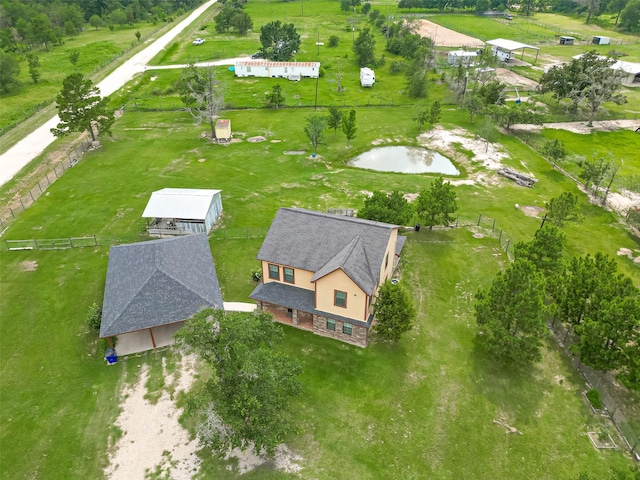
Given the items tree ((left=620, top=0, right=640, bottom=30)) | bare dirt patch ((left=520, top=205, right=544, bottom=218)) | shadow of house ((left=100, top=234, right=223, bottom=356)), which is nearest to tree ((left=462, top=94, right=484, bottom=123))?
bare dirt patch ((left=520, top=205, right=544, bottom=218))

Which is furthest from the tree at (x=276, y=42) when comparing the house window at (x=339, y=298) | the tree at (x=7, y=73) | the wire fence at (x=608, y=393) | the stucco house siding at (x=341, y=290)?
the wire fence at (x=608, y=393)

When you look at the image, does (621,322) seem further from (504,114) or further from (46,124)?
(46,124)

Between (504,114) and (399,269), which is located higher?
(504,114)

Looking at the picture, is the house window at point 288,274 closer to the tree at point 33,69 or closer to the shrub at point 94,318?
the shrub at point 94,318

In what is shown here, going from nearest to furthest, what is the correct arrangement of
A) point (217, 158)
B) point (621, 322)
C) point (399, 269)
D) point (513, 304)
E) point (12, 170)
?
1. point (621, 322)
2. point (513, 304)
3. point (399, 269)
4. point (12, 170)
5. point (217, 158)

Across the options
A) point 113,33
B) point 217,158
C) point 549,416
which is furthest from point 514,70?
point 113,33

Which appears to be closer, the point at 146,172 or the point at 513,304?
the point at 513,304

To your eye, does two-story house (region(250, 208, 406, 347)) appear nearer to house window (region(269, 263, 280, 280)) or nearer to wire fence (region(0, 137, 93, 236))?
house window (region(269, 263, 280, 280))

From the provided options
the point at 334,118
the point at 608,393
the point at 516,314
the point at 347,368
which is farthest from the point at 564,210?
the point at 334,118
